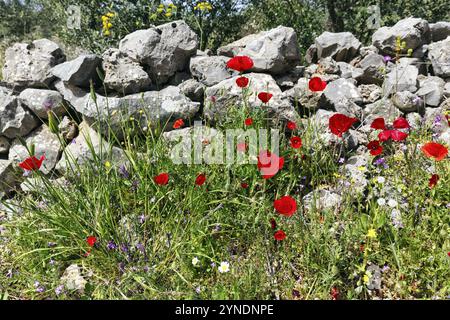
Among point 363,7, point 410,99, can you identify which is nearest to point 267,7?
point 363,7

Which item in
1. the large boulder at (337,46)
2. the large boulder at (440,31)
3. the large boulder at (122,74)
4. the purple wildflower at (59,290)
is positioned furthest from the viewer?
the large boulder at (440,31)

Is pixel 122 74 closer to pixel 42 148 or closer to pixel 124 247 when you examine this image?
pixel 42 148

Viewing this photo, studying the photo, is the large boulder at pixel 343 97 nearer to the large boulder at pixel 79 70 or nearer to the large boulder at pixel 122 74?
the large boulder at pixel 122 74

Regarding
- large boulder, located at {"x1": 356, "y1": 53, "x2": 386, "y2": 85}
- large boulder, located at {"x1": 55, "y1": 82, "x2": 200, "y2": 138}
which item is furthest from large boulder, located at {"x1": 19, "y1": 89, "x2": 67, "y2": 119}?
large boulder, located at {"x1": 356, "y1": 53, "x2": 386, "y2": 85}

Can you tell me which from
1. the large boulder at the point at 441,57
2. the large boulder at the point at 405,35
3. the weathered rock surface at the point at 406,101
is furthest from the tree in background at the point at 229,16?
the weathered rock surface at the point at 406,101

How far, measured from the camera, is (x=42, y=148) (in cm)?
345

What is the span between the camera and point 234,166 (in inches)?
107

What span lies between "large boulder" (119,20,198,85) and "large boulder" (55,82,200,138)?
0.33 meters

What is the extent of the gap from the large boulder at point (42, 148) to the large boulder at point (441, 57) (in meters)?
4.06

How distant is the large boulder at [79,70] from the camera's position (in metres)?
3.44

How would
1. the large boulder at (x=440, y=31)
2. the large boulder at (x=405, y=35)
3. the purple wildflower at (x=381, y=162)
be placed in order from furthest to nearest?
the large boulder at (x=440, y=31) → the large boulder at (x=405, y=35) → the purple wildflower at (x=381, y=162)

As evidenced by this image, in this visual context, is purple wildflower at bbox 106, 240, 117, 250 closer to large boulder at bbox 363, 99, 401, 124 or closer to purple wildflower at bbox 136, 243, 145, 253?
purple wildflower at bbox 136, 243, 145, 253

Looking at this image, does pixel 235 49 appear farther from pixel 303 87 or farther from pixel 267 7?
pixel 267 7

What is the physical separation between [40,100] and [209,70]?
1.71 metres
